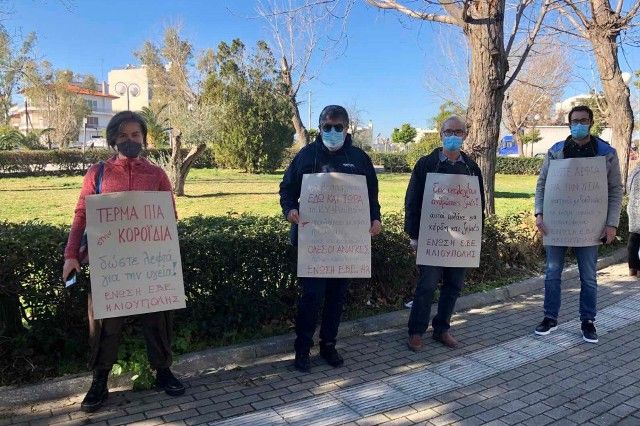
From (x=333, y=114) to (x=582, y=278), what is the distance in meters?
2.87

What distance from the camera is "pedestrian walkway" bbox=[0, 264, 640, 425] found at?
3350 millimetres

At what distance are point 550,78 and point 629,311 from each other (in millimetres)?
41296

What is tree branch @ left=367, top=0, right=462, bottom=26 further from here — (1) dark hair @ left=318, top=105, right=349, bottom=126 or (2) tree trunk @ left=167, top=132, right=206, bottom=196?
(2) tree trunk @ left=167, top=132, right=206, bottom=196

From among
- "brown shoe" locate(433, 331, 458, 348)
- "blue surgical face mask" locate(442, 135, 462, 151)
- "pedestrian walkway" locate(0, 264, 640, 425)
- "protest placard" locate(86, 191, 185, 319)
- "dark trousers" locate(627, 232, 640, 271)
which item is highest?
"blue surgical face mask" locate(442, 135, 462, 151)

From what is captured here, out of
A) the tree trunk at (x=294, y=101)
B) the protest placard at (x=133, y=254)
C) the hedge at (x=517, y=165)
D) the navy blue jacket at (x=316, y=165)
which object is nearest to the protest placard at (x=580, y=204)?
the navy blue jacket at (x=316, y=165)

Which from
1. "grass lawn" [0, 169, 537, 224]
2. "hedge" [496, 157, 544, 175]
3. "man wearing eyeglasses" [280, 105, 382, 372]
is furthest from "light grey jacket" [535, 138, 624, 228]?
"hedge" [496, 157, 544, 175]

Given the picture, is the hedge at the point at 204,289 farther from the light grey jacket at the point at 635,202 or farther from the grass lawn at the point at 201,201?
the grass lawn at the point at 201,201

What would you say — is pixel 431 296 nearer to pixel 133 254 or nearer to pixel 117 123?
pixel 133 254

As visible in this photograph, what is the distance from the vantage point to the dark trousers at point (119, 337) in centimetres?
334

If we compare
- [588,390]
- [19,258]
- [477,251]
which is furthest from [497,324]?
[19,258]

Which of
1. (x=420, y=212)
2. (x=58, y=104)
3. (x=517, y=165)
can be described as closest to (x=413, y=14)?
(x=420, y=212)

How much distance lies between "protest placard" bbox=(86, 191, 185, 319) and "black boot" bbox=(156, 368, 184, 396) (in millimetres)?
A: 521

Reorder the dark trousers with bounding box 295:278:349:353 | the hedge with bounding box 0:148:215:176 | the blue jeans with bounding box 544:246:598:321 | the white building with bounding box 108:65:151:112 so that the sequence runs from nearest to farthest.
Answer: the dark trousers with bounding box 295:278:349:353, the blue jeans with bounding box 544:246:598:321, the hedge with bounding box 0:148:215:176, the white building with bounding box 108:65:151:112

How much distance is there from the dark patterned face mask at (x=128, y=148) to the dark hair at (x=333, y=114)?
1.37 meters
